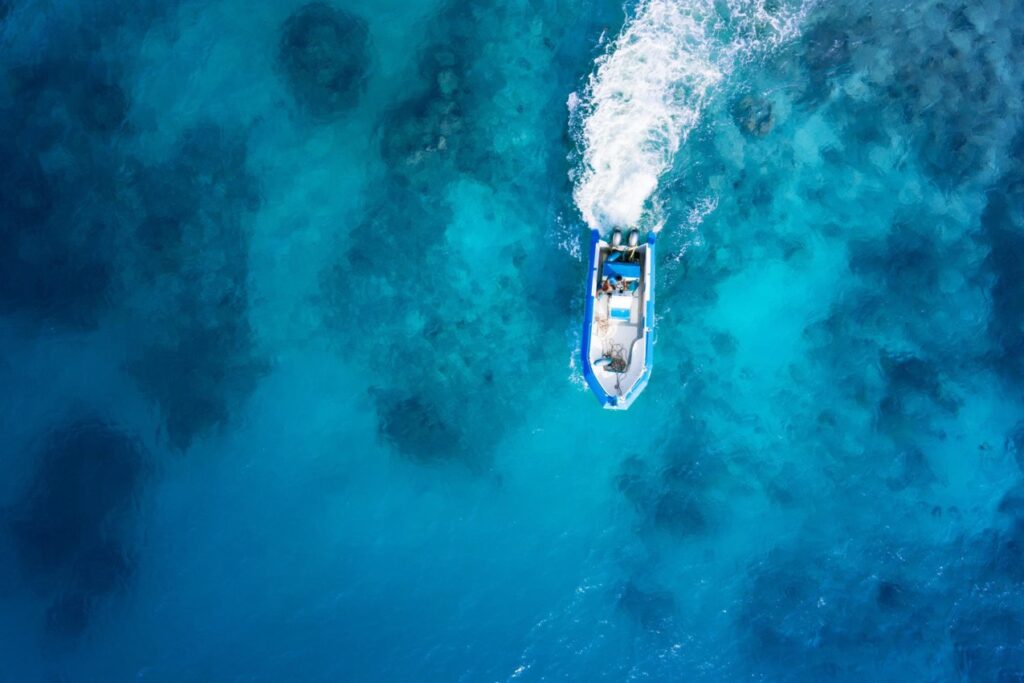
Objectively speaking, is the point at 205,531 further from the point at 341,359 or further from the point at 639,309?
the point at 639,309

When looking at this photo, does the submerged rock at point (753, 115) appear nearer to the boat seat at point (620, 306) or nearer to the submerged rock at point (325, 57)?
the boat seat at point (620, 306)

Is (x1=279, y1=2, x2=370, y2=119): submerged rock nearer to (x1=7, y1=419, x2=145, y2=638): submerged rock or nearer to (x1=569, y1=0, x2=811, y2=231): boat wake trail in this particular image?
(x1=569, y1=0, x2=811, y2=231): boat wake trail

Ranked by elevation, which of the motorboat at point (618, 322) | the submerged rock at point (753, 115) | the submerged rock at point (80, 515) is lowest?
the submerged rock at point (80, 515)

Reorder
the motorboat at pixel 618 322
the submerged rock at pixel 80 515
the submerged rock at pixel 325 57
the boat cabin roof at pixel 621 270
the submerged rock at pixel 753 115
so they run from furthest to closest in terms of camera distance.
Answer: the submerged rock at pixel 80 515 → the submerged rock at pixel 325 57 → the submerged rock at pixel 753 115 → the motorboat at pixel 618 322 → the boat cabin roof at pixel 621 270

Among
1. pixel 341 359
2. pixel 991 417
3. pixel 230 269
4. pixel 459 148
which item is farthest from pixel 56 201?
pixel 991 417

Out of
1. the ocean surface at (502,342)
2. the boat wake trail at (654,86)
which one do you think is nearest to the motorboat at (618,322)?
the ocean surface at (502,342)
